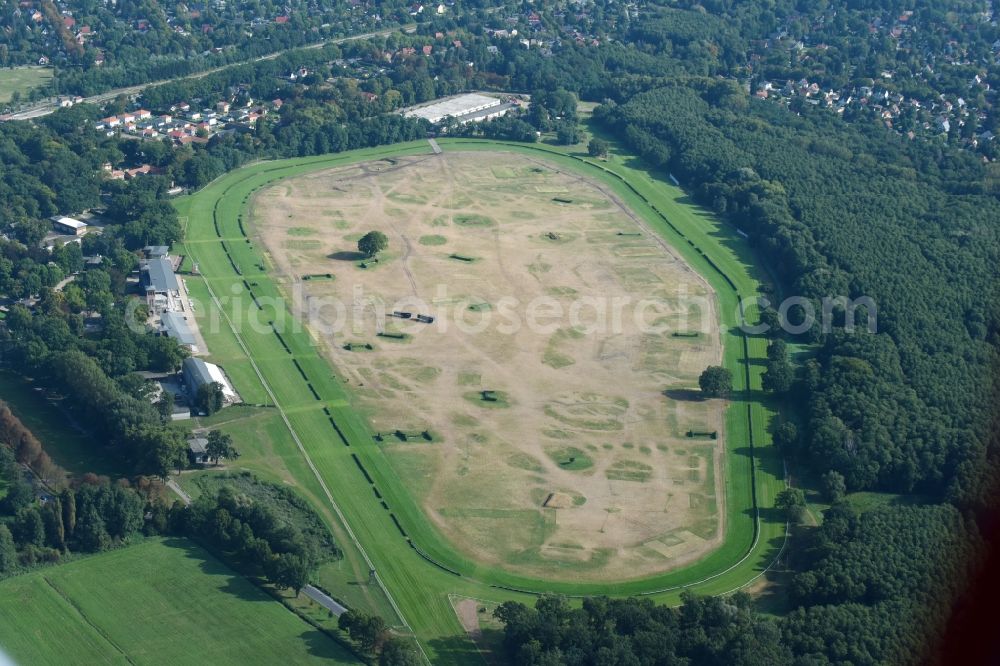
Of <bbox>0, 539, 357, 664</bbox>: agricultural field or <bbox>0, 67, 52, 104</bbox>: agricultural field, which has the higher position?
<bbox>0, 67, 52, 104</bbox>: agricultural field

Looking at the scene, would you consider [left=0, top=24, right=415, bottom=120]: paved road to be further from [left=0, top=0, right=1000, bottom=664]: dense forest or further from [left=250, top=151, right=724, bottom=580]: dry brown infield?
[left=250, top=151, right=724, bottom=580]: dry brown infield

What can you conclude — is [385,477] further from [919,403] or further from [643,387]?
[919,403]

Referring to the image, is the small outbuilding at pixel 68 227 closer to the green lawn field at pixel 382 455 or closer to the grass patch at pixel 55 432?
the green lawn field at pixel 382 455

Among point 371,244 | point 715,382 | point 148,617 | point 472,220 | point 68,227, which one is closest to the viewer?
point 148,617

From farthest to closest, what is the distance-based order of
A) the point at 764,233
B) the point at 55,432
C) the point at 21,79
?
the point at 21,79 → the point at 764,233 → the point at 55,432

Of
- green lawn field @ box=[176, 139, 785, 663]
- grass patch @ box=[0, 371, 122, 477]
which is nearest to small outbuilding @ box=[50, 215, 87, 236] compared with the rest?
green lawn field @ box=[176, 139, 785, 663]

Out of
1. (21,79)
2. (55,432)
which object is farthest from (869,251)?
(21,79)

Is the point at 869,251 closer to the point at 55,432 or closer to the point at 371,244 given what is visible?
the point at 371,244
